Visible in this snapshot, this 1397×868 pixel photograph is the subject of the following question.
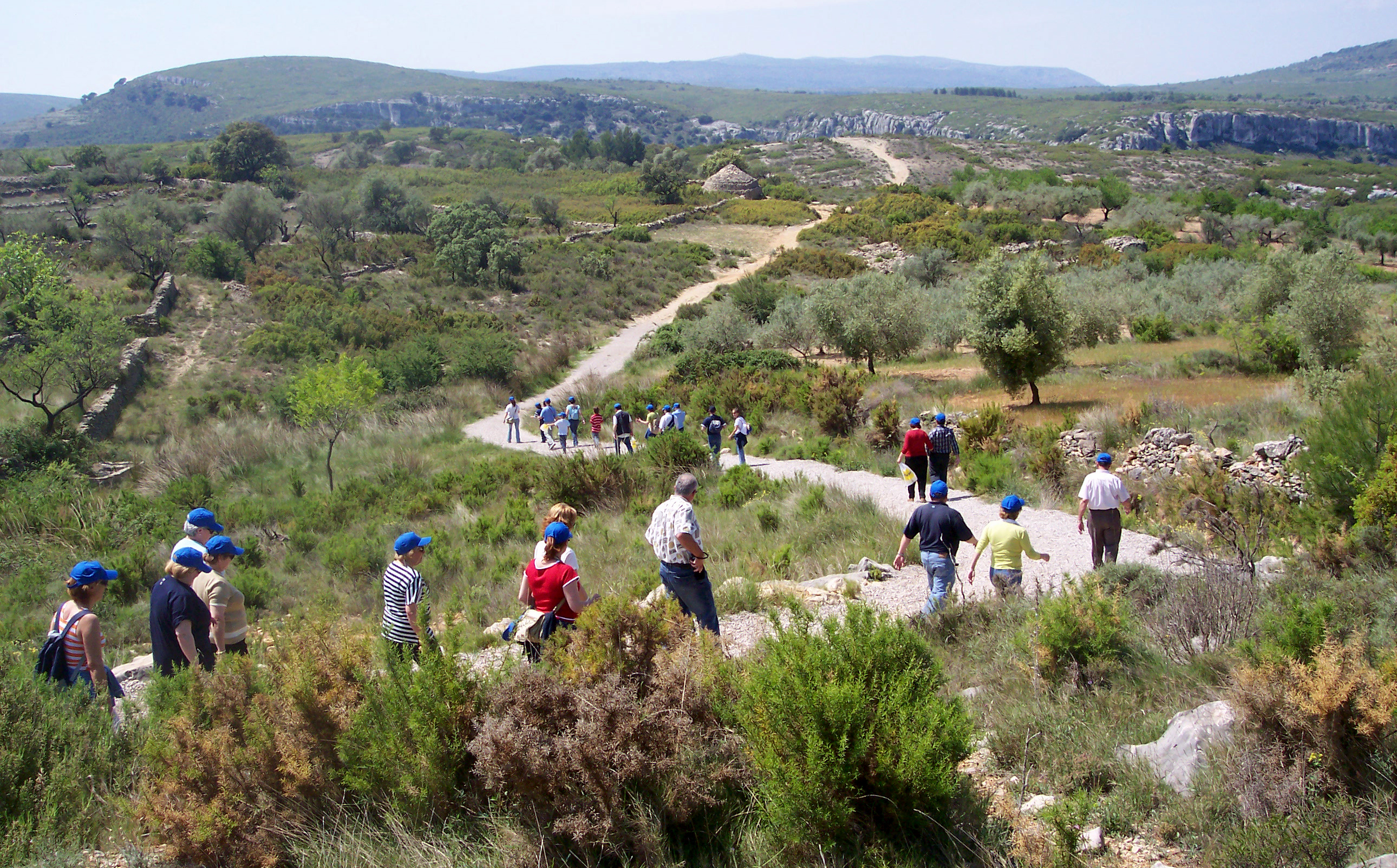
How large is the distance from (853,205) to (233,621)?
63595mm

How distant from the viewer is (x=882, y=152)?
310ft

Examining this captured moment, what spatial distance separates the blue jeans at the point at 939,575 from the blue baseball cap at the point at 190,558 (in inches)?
215

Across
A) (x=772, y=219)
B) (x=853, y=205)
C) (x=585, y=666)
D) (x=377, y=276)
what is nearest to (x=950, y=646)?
(x=585, y=666)

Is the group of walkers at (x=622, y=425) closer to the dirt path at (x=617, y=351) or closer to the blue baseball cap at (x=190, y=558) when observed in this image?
the dirt path at (x=617, y=351)

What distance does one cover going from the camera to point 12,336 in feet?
70.9

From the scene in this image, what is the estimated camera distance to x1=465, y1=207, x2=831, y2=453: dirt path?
2070 centimetres

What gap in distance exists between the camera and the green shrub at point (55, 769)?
356 cm

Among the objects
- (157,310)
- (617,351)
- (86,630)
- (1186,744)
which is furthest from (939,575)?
(157,310)

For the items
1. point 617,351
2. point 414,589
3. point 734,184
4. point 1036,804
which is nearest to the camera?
point 1036,804

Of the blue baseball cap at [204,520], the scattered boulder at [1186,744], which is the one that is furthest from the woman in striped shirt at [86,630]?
the scattered boulder at [1186,744]

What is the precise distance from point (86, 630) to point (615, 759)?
404cm

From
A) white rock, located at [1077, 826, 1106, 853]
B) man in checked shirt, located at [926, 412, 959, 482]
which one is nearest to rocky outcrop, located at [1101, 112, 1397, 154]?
man in checked shirt, located at [926, 412, 959, 482]

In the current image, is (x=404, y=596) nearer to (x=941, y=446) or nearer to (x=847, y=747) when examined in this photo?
(x=847, y=747)

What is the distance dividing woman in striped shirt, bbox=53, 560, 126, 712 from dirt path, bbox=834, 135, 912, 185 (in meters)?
72.7
